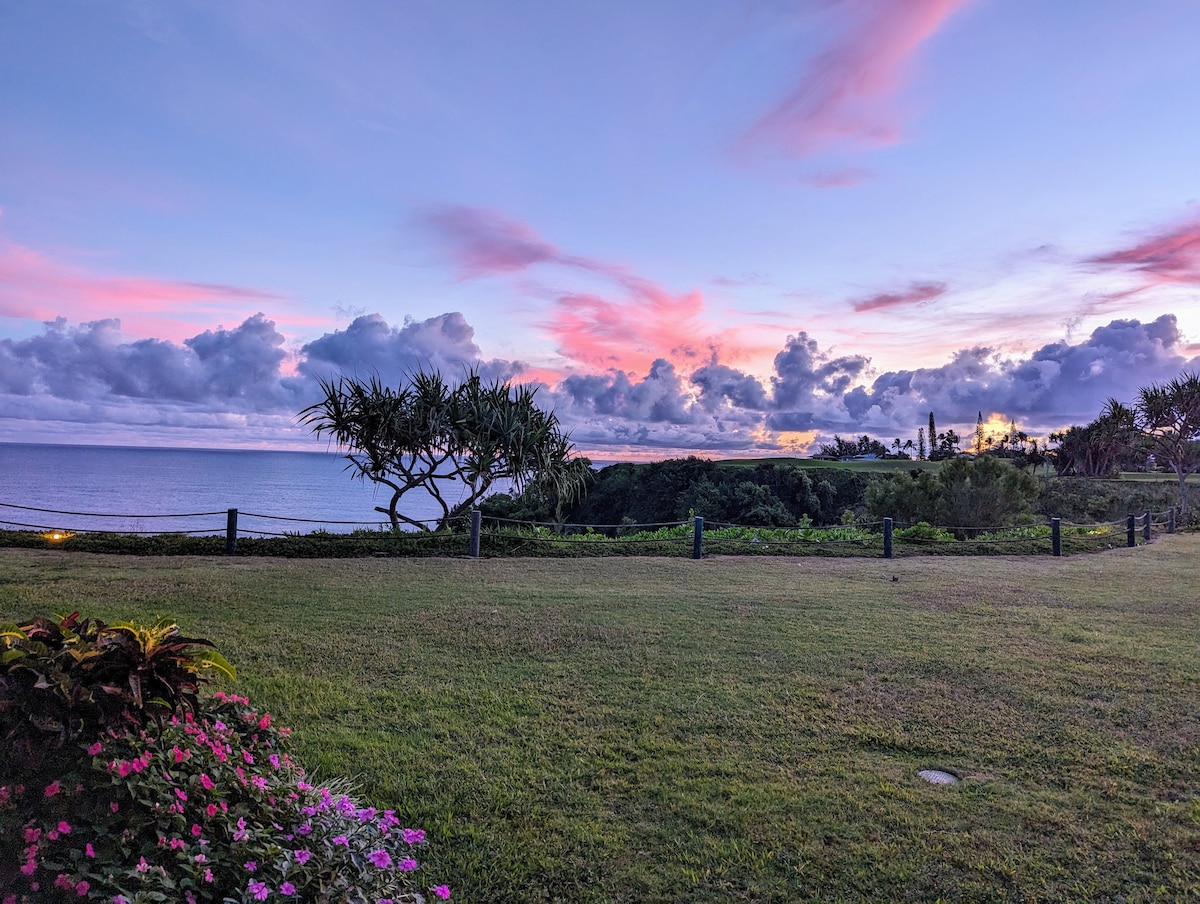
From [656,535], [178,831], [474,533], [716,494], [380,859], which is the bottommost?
[380,859]

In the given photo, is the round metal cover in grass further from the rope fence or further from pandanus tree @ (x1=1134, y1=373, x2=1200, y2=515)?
pandanus tree @ (x1=1134, y1=373, x2=1200, y2=515)

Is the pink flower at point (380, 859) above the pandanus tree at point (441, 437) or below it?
below

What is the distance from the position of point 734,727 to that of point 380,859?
2676 mm

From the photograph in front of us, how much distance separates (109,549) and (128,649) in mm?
11368

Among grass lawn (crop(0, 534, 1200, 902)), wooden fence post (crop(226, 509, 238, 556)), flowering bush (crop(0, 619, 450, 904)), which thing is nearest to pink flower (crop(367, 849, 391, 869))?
flowering bush (crop(0, 619, 450, 904))

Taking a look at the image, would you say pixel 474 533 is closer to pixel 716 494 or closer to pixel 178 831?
pixel 178 831

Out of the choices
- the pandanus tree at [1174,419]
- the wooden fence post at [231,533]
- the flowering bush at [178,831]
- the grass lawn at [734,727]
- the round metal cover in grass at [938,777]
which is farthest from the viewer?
the pandanus tree at [1174,419]

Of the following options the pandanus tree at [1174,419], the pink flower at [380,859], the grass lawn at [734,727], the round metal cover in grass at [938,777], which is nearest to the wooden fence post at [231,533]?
the grass lawn at [734,727]

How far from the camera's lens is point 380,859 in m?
2.36

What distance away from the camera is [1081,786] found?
3721 mm

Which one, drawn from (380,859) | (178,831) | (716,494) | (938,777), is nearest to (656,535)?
(938,777)

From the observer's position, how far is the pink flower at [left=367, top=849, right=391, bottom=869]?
2334 mm

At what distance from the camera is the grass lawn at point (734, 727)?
3.01 m

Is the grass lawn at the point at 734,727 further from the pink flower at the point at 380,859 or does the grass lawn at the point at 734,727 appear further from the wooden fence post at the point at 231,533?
the wooden fence post at the point at 231,533
